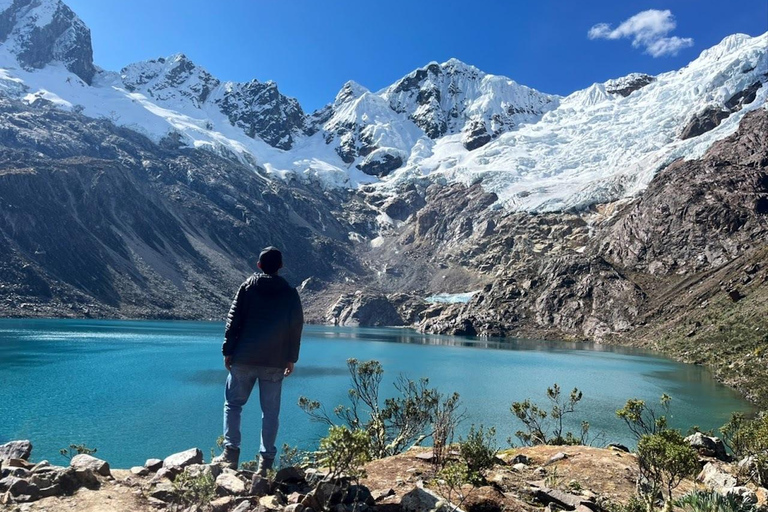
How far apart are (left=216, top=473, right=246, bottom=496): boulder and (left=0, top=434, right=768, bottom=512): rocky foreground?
0.5 inches

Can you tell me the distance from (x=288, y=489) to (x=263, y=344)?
7.24 feet

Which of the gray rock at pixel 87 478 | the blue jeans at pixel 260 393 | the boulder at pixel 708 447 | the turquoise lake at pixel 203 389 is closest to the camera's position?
the gray rock at pixel 87 478

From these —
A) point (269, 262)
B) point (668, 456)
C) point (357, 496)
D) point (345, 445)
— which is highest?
point (269, 262)

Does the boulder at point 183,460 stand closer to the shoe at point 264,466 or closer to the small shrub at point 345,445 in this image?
the shoe at point 264,466

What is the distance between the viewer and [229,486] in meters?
7.23

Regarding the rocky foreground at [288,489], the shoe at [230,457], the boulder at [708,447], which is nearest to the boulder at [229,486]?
the rocky foreground at [288,489]

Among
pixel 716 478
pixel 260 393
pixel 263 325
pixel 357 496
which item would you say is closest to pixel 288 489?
pixel 357 496

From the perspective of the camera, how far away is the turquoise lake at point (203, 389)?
26.3m

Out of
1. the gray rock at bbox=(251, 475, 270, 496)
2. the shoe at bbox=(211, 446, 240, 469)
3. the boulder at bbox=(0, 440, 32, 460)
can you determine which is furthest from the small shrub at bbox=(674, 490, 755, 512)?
the boulder at bbox=(0, 440, 32, 460)

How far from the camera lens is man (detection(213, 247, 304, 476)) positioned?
823 cm

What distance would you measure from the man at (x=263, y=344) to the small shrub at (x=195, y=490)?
1276 millimetres

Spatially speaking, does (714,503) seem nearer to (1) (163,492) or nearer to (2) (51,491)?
(1) (163,492)

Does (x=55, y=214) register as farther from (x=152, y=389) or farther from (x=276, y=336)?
(x=276, y=336)

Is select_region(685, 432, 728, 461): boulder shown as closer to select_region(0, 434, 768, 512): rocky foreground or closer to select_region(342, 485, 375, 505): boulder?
select_region(0, 434, 768, 512): rocky foreground
